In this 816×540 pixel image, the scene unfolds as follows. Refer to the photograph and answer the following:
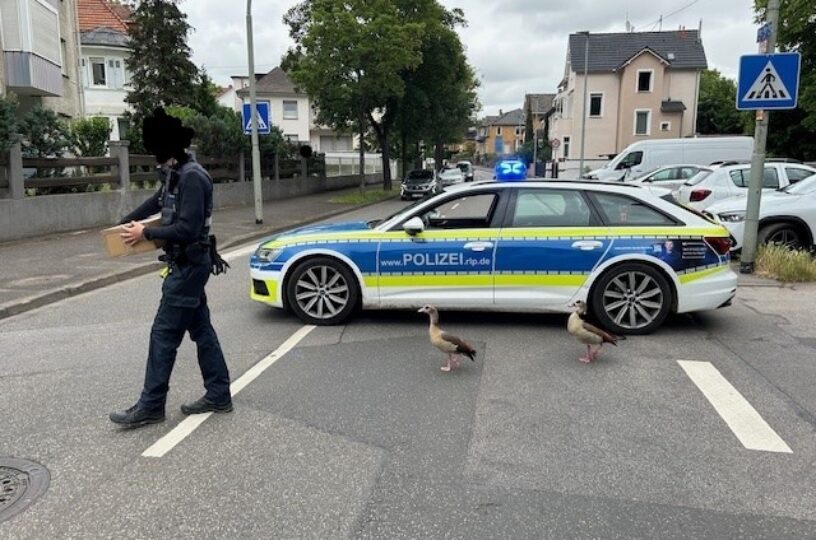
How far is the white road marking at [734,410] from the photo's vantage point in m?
4.11

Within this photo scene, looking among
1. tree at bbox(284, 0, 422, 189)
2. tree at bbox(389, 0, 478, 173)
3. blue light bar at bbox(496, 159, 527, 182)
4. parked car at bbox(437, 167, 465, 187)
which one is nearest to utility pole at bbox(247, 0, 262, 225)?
blue light bar at bbox(496, 159, 527, 182)

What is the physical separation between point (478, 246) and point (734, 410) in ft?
9.15

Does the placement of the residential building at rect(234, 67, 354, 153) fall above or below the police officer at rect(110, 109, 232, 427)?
above

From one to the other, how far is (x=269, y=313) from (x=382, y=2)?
879 inches

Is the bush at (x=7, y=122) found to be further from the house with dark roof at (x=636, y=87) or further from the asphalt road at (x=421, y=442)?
the house with dark roof at (x=636, y=87)

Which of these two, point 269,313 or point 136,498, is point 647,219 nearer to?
point 269,313

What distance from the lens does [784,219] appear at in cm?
1065

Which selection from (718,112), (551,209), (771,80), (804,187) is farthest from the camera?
(718,112)

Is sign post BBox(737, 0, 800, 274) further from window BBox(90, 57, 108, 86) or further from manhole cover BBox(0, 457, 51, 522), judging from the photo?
window BBox(90, 57, 108, 86)

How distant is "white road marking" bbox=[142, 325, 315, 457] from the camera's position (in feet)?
13.1

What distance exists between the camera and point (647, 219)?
6.66 meters

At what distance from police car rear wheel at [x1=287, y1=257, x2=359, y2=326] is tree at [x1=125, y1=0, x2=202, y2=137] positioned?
31168mm

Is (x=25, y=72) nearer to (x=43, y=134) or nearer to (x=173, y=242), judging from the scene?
(x=43, y=134)

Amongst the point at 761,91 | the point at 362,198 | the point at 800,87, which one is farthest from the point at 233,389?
the point at 800,87
